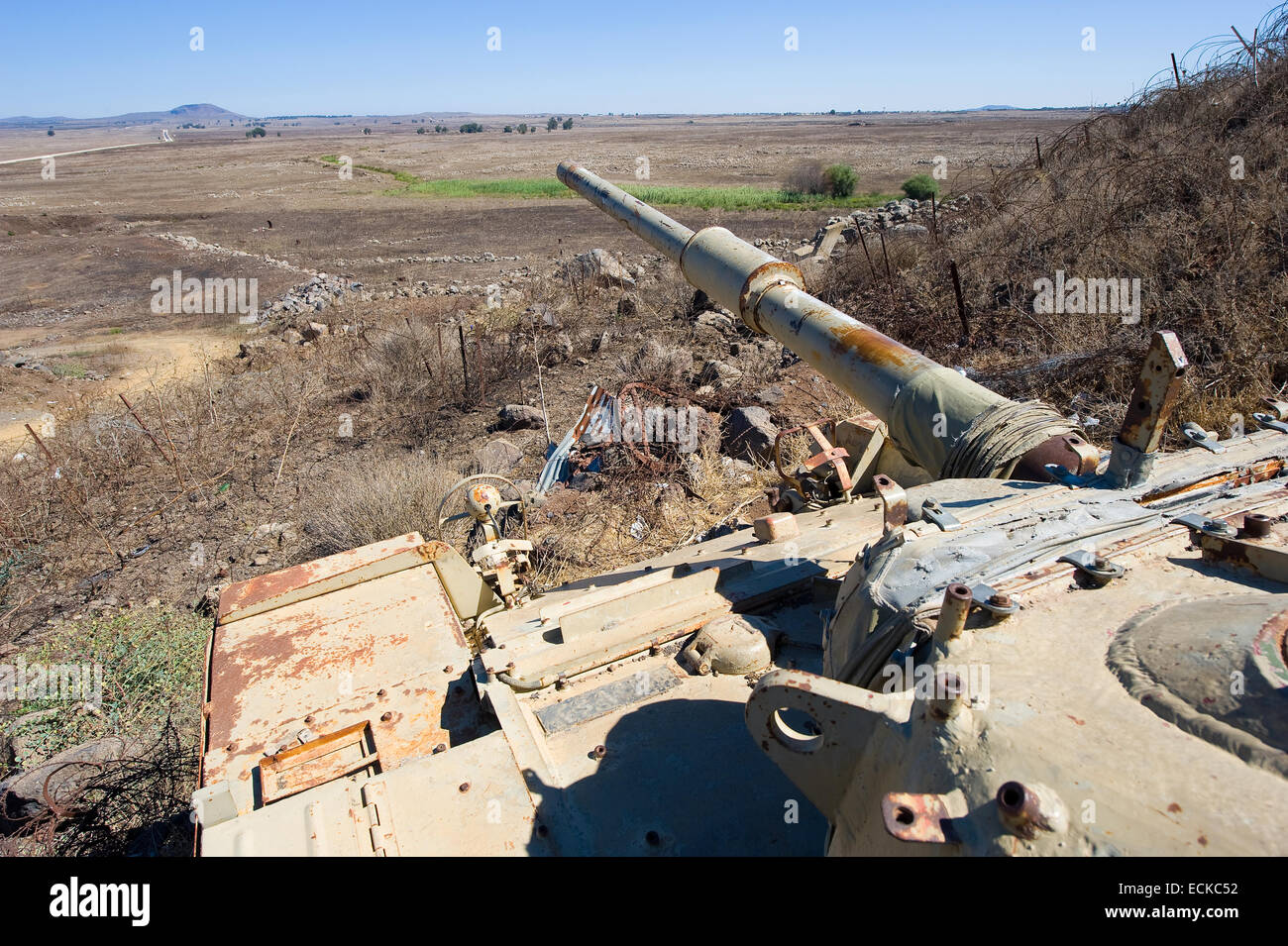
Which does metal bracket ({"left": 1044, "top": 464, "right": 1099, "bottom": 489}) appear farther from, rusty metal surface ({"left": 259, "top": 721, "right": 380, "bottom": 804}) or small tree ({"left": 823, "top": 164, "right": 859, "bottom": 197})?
small tree ({"left": 823, "top": 164, "right": 859, "bottom": 197})

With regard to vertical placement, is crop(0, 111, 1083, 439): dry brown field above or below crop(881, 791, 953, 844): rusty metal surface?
above

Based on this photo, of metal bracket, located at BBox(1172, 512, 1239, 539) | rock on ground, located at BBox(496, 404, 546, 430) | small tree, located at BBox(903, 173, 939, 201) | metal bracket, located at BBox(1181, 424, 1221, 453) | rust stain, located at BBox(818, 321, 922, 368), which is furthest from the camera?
small tree, located at BBox(903, 173, 939, 201)

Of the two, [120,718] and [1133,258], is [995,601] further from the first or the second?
[1133,258]

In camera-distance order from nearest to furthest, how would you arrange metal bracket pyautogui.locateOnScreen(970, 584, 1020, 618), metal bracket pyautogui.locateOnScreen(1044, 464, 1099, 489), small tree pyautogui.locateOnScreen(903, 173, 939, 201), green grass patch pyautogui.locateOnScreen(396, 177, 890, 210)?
metal bracket pyautogui.locateOnScreen(970, 584, 1020, 618)
metal bracket pyautogui.locateOnScreen(1044, 464, 1099, 489)
small tree pyautogui.locateOnScreen(903, 173, 939, 201)
green grass patch pyautogui.locateOnScreen(396, 177, 890, 210)

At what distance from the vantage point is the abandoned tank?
1.47 meters

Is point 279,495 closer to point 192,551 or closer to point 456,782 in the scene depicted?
point 192,551

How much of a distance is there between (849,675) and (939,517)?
608 mm

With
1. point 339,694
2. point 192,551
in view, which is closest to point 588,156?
point 192,551

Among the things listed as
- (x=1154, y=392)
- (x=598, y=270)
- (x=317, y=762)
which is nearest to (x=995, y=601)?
(x=1154, y=392)

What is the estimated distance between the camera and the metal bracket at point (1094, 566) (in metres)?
2.05

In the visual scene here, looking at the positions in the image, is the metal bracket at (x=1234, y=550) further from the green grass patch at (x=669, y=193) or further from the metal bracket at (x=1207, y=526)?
the green grass patch at (x=669, y=193)

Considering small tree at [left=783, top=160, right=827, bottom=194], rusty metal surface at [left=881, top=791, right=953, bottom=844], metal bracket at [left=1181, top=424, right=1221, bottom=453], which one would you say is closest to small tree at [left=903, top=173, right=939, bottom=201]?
small tree at [left=783, top=160, right=827, bottom=194]

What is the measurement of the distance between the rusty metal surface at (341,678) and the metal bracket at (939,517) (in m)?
1.83

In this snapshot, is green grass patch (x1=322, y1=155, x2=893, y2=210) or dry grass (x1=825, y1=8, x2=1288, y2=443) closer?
dry grass (x1=825, y1=8, x2=1288, y2=443)
